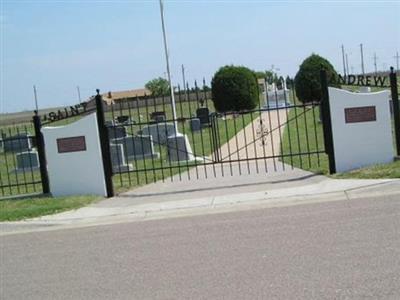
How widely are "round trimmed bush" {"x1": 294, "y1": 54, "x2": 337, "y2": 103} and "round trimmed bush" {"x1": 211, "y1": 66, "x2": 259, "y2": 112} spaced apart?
2528 mm

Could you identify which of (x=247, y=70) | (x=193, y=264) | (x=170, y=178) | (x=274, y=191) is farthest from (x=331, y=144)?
(x=247, y=70)

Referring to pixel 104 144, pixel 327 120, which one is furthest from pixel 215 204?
pixel 327 120

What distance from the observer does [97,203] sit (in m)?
10.9

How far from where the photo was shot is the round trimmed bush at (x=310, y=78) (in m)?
29.5

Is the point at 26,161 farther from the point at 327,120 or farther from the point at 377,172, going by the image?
the point at 377,172

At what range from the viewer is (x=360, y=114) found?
441 inches

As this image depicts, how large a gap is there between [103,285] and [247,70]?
89.8ft

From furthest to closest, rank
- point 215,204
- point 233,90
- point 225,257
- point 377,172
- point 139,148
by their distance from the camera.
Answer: point 233,90 → point 139,148 → point 377,172 → point 215,204 → point 225,257

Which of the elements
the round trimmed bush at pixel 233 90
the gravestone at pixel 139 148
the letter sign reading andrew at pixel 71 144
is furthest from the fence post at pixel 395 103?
the round trimmed bush at pixel 233 90

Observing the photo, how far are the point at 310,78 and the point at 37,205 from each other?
21274mm

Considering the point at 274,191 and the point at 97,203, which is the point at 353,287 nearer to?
the point at 274,191

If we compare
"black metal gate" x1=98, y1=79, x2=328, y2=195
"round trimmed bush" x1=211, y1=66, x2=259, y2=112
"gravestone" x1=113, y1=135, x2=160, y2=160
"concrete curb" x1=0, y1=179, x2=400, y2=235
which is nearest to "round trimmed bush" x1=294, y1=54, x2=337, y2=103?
"round trimmed bush" x1=211, y1=66, x2=259, y2=112

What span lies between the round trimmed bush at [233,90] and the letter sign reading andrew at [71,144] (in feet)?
65.8

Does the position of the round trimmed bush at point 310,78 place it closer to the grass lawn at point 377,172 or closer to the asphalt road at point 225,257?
the grass lawn at point 377,172
